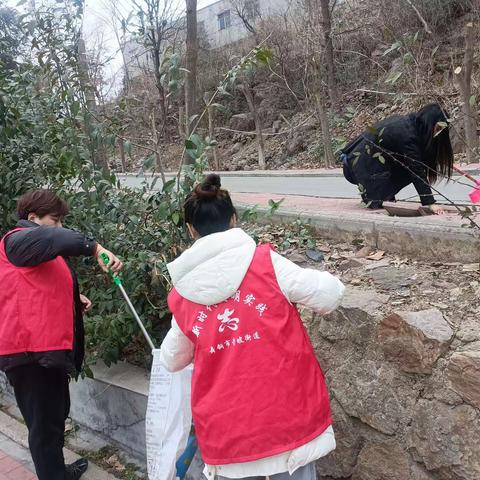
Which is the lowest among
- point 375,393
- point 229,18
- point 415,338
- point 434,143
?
point 375,393

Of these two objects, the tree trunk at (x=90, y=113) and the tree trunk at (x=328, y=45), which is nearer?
the tree trunk at (x=90, y=113)

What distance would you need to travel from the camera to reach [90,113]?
138 inches

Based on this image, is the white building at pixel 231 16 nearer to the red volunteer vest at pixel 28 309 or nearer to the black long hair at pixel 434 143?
the black long hair at pixel 434 143

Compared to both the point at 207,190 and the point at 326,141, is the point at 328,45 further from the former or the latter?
the point at 207,190

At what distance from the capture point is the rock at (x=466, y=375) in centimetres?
219

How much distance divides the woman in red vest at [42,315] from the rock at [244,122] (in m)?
25.3

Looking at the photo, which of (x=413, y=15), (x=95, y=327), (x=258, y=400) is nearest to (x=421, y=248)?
(x=258, y=400)

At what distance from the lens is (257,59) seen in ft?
10.3

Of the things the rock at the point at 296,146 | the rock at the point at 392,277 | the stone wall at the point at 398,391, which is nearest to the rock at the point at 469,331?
the stone wall at the point at 398,391

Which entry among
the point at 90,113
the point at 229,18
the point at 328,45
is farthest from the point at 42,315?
the point at 229,18

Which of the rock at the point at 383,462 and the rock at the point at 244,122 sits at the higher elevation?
the rock at the point at 244,122

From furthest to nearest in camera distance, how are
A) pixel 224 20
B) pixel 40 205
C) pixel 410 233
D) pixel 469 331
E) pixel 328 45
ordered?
pixel 224 20, pixel 328 45, pixel 410 233, pixel 40 205, pixel 469 331

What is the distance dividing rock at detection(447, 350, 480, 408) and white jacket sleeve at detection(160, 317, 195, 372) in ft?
3.60

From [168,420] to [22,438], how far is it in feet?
6.97
